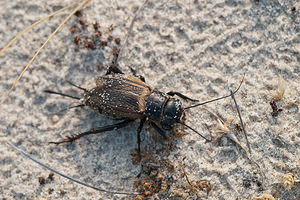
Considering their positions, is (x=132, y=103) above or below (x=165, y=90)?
below

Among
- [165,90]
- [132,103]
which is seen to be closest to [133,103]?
[132,103]

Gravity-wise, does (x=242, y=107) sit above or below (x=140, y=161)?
above

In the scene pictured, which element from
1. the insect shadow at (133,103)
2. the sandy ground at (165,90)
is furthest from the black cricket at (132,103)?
the sandy ground at (165,90)

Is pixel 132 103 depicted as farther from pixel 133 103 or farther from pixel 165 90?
pixel 165 90

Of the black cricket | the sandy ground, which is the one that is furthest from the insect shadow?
the sandy ground

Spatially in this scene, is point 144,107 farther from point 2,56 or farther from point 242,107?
point 2,56

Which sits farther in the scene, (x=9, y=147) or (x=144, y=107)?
(x=9, y=147)

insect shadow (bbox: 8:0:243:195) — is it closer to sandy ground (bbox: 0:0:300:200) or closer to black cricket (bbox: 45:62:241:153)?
black cricket (bbox: 45:62:241:153)

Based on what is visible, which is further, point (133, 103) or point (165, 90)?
point (165, 90)

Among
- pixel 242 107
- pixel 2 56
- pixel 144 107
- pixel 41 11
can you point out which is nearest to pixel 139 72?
pixel 144 107
